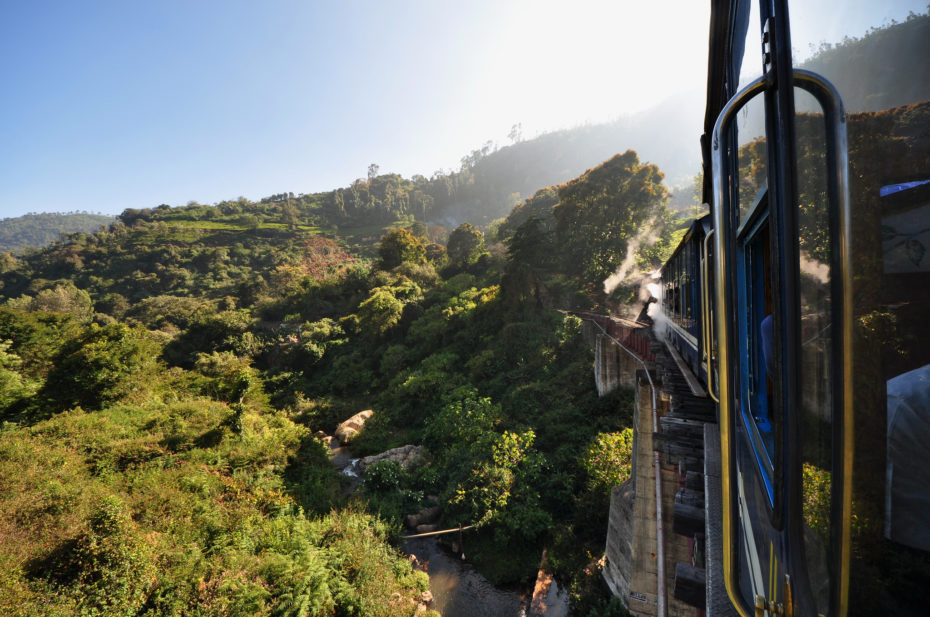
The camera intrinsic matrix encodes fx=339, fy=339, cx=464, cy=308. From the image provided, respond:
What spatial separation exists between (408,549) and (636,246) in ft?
59.7

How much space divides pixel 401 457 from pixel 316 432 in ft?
16.7

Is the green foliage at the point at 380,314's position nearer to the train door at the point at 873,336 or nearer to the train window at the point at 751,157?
the train window at the point at 751,157

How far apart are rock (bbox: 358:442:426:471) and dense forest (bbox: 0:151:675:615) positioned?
38cm

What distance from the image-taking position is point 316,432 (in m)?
16.0

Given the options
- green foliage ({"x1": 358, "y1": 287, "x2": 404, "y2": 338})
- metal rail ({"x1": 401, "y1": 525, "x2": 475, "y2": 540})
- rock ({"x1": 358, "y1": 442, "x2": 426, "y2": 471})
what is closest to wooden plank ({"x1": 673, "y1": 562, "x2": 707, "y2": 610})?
metal rail ({"x1": 401, "y1": 525, "x2": 475, "y2": 540})

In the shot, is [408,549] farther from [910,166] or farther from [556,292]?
[556,292]

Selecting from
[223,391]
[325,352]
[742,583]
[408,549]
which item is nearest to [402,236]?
[325,352]

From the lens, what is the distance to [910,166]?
0.68 m

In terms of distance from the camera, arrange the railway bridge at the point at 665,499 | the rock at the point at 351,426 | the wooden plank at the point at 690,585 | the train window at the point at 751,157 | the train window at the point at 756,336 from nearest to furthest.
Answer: the train window at the point at 751,157
the train window at the point at 756,336
the wooden plank at the point at 690,585
the railway bridge at the point at 665,499
the rock at the point at 351,426

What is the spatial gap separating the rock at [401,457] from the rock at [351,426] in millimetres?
1755

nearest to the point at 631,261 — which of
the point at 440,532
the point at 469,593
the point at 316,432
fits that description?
the point at 440,532

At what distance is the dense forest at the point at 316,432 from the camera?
6527mm

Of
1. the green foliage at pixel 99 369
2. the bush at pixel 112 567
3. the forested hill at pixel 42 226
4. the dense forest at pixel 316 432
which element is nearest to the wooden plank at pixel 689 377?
the dense forest at pixel 316 432

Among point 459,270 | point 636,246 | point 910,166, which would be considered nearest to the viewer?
point 910,166
